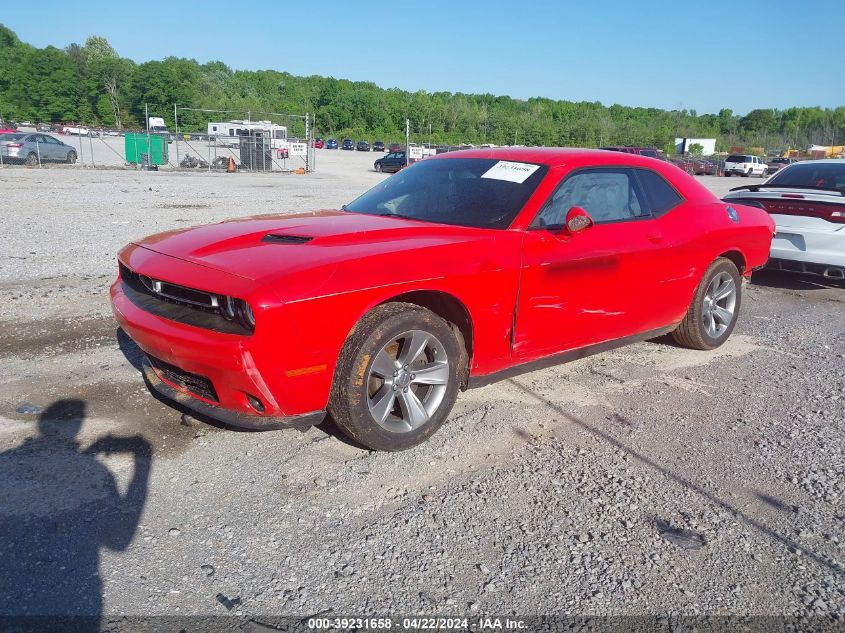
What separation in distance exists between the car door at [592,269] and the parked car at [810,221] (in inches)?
140

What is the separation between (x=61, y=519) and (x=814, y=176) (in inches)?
350

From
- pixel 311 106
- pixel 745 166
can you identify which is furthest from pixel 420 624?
pixel 311 106

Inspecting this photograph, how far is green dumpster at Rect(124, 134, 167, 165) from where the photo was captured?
32.0 metres

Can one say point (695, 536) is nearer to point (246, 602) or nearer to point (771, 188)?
point (246, 602)

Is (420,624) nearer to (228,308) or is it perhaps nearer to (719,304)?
(228,308)

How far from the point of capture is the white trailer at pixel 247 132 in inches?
1473

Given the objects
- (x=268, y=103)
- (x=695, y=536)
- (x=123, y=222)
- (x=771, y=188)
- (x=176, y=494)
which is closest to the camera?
(x=695, y=536)

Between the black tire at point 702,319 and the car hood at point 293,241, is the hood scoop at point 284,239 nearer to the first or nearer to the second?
the car hood at point 293,241

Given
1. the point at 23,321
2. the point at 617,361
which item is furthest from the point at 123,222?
the point at 617,361

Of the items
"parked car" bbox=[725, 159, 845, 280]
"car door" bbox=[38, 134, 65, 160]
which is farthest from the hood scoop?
"car door" bbox=[38, 134, 65, 160]

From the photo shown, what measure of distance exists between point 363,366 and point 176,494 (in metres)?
1.03

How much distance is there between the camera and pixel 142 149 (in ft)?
106

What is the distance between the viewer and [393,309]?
136 inches

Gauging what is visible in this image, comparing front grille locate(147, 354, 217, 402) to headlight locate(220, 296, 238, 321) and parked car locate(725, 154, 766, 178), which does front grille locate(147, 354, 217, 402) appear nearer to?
headlight locate(220, 296, 238, 321)
